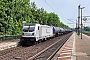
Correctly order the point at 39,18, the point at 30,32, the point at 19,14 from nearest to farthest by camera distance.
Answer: the point at 30,32, the point at 19,14, the point at 39,18

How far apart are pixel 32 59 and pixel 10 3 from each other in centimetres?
3610

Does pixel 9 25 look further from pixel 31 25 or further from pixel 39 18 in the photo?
pixel 39 18

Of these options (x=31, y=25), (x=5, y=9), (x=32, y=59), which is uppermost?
(x=5, y=9)

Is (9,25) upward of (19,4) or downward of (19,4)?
downward

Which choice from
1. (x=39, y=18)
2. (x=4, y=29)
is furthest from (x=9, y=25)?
(x=39, y=18)

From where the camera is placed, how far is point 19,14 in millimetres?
57844

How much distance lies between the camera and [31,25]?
101 ft

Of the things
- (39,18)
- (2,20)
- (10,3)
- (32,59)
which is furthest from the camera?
(39,18)

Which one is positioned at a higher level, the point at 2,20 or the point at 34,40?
the point at 2,20

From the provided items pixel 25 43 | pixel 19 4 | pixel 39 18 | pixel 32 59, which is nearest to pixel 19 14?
pixel 19 4

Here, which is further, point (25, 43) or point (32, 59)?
point (25, 43)

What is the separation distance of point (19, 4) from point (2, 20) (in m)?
14.3

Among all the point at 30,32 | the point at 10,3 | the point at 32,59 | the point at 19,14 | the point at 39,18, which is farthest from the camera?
the point at 39,18

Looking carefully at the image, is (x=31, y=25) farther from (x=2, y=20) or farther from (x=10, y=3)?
(x=10, y=3)
